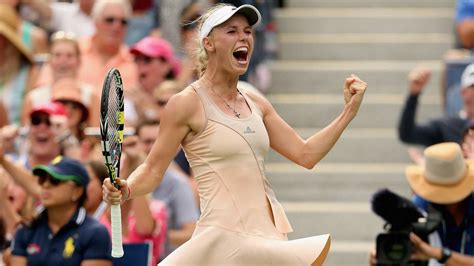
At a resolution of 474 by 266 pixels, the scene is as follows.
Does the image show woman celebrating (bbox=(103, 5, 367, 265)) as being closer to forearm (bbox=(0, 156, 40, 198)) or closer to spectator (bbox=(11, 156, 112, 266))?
spectator (bbox=(11, 156, 112, 266))

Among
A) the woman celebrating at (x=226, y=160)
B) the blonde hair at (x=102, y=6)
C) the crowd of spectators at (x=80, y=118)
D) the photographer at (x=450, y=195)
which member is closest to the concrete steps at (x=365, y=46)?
the crowd of spectators at (x=80, y=118)

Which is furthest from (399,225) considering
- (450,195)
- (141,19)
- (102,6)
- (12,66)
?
(141,19)

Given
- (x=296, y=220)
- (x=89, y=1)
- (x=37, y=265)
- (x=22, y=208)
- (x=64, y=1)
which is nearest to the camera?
(x=37, y=265)

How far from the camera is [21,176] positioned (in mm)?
9398

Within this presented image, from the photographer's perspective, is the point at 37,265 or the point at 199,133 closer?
the point at 199,133

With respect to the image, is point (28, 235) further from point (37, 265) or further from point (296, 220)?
point (296, 220)

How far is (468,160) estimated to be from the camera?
8820mm

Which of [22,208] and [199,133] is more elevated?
[199,133]

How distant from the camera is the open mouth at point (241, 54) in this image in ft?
22.5

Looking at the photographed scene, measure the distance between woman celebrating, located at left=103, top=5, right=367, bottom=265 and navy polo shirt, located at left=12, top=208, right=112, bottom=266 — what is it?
1741 mm

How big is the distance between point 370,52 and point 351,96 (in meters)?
5.89

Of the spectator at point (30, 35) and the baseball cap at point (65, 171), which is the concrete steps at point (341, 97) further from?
the baseball cap at point (65, 171)

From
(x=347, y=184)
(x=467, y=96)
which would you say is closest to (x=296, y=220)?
(x=347, y=184)

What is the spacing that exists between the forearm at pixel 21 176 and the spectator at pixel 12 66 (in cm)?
173
